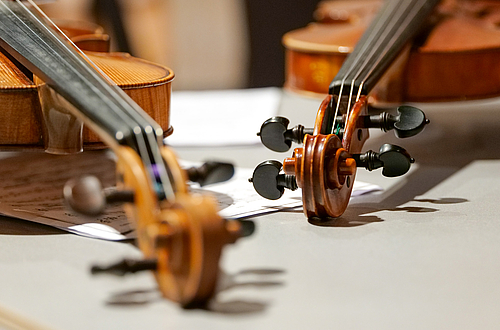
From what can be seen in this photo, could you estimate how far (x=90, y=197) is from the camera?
22.7 inches

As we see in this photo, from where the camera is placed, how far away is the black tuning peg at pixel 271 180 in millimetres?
784

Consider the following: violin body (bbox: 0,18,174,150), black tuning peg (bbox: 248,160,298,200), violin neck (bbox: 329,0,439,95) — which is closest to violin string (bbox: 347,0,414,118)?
violin neck (bbox: 329,0,439,95)

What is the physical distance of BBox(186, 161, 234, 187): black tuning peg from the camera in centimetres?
62

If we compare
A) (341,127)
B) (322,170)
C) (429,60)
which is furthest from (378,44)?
(322,170)

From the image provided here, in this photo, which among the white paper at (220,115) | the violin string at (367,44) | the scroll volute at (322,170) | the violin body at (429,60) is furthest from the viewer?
the white paper at (220,115)

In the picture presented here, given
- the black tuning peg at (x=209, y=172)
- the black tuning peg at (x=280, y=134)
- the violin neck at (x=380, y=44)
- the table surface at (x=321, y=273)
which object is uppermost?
the violin neck at (x=380, y=44)

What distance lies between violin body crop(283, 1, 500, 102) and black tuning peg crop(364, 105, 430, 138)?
9.9 inches

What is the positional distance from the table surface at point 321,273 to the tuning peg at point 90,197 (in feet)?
0.22

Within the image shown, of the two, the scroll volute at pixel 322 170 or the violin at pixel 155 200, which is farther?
the scroll volute at pixel 322 170

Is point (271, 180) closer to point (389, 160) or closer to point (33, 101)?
point (389, 160)

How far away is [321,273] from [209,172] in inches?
5.8

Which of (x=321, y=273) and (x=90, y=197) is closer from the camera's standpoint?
(x=90, y=197)

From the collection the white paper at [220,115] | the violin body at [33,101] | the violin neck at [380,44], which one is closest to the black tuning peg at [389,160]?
the violin neck at [380,44]

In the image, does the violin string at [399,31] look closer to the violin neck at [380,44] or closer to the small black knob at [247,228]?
the violin neck at [380,44]
